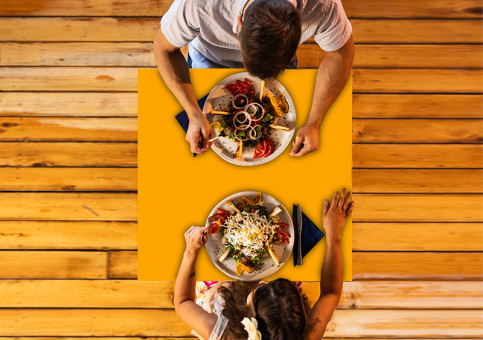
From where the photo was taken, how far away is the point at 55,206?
2.38 metres

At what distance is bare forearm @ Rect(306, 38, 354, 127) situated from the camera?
1.54 meters

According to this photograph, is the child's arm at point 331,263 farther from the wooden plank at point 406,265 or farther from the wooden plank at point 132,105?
the wooden plank at point 132,105

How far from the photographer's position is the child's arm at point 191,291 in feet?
4.98

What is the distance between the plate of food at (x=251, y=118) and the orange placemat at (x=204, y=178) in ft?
0.18

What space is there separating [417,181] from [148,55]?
6.60 feet

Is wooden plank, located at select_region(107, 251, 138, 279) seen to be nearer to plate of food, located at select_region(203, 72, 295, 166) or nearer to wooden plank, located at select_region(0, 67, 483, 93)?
wooden plank, located at select_region(0, 67, 483, 93)

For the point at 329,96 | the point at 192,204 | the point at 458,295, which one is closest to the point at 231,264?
the point at 192,204

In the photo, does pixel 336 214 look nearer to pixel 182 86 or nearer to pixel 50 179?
pixel 182 86

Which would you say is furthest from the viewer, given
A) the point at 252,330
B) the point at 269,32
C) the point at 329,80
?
the point at 329,80

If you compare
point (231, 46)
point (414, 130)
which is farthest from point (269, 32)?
point (414, 130)

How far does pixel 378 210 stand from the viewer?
7.93 feet

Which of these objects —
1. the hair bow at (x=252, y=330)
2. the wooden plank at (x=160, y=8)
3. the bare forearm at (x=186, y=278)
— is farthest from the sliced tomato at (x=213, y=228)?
the wooden plank at (x=160, y=8)

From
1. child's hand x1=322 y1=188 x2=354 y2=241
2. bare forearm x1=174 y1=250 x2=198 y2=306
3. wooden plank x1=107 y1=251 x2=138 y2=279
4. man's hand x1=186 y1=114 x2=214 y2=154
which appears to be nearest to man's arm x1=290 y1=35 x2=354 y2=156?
child's hand x1=322 y1=188 x2=354 y2=241

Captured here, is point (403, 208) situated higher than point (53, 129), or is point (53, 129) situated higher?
point (53, 129)
